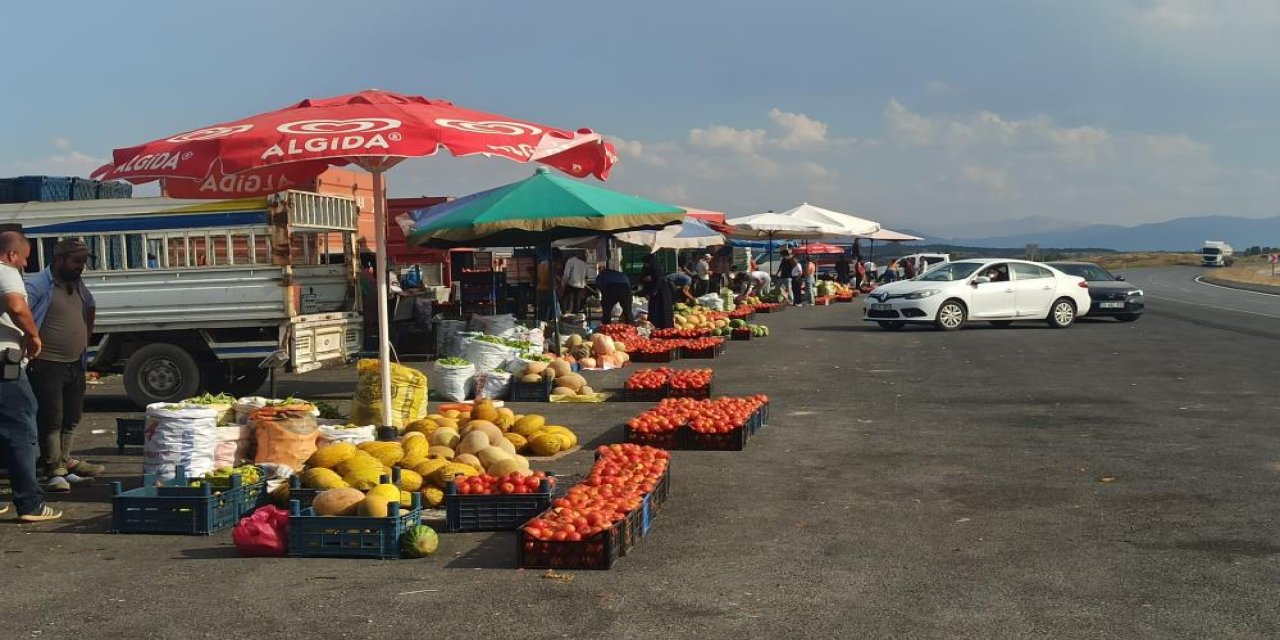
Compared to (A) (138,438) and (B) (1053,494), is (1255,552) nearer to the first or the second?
(B) (1053,494)

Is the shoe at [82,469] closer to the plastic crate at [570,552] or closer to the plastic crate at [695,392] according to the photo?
the plastic crate at [570,552]

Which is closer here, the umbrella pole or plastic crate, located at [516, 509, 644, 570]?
plastic crate, located at [516, 509, 644, 570]

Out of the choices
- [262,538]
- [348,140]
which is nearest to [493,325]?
[348,140]

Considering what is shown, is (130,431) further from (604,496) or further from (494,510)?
(604,496)

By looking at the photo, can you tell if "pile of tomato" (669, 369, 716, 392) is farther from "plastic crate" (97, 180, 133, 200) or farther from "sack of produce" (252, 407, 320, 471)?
"plastic crate" (97, 180, 133, 200)

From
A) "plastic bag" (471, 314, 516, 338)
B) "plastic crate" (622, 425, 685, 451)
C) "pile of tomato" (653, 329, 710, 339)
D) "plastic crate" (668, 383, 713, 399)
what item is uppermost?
"plastic bag" (471, 314, 516, 338)

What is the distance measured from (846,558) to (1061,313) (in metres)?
22.0

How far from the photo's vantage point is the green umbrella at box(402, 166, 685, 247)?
1709 cm

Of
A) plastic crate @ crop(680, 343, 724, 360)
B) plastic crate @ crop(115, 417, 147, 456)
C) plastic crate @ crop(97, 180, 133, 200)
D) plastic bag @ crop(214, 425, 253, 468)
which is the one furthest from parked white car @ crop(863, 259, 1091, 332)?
plastic bag @ crop(214, 425, 253, 468)

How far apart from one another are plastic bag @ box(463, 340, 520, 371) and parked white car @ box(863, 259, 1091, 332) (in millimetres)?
13095

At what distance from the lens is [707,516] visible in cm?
798

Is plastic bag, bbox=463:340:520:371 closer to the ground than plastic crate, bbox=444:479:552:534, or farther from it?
farther from it

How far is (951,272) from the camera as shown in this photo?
27.2 metres

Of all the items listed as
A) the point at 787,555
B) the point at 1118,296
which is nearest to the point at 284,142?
the point at 787,555
